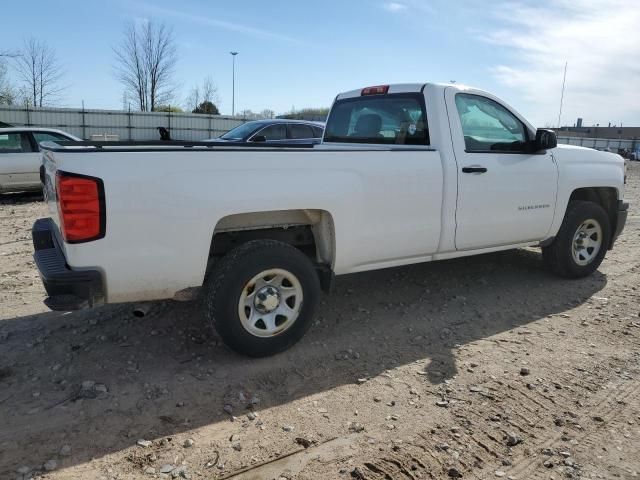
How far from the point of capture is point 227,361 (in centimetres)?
380

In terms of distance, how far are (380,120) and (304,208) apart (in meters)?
1.85

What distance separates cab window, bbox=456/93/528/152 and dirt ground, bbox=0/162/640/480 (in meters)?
1.50

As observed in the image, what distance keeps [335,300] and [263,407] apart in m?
1.91

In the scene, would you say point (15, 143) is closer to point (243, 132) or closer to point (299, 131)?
point (243, 132)

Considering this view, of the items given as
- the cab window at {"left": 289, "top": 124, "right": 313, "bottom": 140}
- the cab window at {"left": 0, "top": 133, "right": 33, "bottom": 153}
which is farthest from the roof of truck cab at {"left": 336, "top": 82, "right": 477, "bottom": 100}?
the cab window at {"left": 0, "top": 133, "right": 33, "bottom": 153}

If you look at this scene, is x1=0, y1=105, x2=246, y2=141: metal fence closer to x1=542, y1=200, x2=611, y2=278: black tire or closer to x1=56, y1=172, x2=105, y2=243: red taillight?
x1=542, y1=200, x2=611, y2=278: black tire

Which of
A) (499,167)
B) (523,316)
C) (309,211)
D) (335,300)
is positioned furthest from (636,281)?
(309,211)

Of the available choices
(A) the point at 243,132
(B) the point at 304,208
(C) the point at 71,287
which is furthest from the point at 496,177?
(A) the point at 243,132

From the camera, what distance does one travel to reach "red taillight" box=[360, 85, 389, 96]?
5.15 metres

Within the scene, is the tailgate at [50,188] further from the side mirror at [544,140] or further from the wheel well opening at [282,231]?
the side mirror at [544,140]

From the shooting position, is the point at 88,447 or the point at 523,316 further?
the point at 523,316

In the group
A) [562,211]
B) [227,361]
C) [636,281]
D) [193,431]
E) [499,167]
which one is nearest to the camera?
[193,431]

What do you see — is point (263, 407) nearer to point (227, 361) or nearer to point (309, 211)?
point (227, 361)

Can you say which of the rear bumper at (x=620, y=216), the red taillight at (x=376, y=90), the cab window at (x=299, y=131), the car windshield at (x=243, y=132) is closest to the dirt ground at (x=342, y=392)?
the rear bumper at (x=620, y=216)
